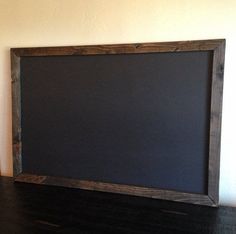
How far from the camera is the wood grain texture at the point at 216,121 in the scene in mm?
1405

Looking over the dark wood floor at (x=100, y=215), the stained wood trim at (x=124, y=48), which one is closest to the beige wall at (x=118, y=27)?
the stained wood trim at (x=124, y=48)

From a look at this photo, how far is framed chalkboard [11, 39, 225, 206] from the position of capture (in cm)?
146

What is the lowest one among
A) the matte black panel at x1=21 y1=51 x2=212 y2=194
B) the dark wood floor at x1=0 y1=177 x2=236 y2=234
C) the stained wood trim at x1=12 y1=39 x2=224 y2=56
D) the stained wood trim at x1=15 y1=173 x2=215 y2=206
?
the dark wood floor at x1=0 y1=177 x2=236 y2=234

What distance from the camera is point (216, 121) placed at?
1433 mm

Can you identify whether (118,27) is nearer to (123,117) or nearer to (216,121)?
(123,117)

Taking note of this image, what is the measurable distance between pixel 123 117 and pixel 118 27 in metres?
0.46

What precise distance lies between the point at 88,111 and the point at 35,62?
0.42 meters

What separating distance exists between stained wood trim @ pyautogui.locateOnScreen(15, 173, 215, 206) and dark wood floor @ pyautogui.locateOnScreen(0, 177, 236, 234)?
0.03m

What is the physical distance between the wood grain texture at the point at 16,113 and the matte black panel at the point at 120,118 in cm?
3

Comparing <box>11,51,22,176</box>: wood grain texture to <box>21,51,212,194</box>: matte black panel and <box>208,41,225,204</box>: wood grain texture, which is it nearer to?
<box>21,51,212,194</box>: matte black panel

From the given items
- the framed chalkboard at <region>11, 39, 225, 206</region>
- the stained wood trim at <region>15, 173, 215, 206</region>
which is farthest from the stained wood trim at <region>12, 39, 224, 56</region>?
the stained wood trim at <region>15, 173, 215, 206</region>

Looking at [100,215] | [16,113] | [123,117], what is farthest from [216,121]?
[16,113]

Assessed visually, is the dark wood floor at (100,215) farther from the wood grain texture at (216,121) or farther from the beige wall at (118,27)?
the beige wall at (118,27)

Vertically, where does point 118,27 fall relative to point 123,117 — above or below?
above
